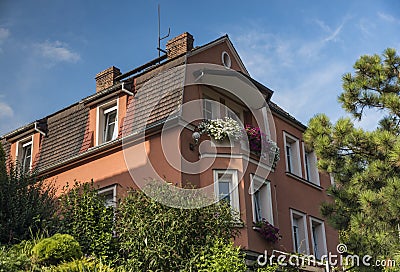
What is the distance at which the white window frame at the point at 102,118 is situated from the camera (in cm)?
1769

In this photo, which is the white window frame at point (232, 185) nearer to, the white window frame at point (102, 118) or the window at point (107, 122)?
the white window frame at point (102, 118)

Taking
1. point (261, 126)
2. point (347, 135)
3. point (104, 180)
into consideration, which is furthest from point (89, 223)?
point (261, 126)

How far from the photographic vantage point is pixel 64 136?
62.4 ft

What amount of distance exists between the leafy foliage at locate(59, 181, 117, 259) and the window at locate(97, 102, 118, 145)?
3.95 m

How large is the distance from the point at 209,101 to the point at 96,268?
785cm

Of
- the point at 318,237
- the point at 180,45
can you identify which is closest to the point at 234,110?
the point at 180,45

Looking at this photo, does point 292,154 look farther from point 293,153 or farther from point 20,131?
point 20,131

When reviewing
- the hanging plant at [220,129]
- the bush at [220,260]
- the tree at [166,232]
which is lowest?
the bush at [220,260]

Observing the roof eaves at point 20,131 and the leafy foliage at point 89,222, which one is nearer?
the leafy foliage at point 89,222

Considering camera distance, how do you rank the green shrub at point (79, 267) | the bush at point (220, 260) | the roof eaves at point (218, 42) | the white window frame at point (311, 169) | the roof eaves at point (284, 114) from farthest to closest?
the white window frame at point (311, 169) < the roof eaves at point (284, 114) < the roof eaves at point (218, 42) < the bush at point (220, 260) < the green shrub at point (79, 267)

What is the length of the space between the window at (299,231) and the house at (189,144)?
0.12 ft

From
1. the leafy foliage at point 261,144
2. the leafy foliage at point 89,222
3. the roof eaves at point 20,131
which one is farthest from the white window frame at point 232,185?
the roof eaves at point 20,131

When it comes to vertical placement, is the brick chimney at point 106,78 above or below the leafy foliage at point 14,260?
above

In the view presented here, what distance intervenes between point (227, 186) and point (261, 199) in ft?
5.17
